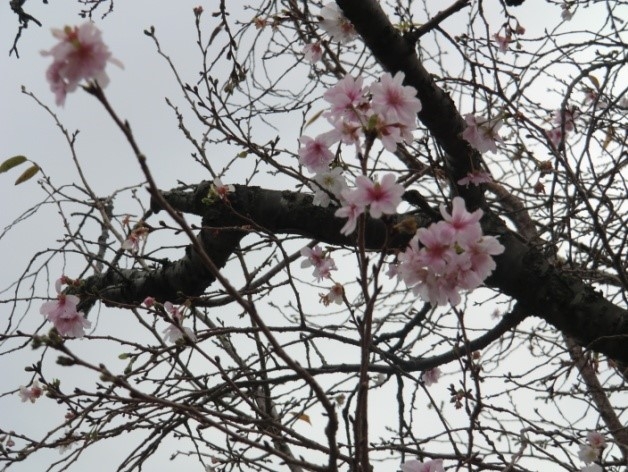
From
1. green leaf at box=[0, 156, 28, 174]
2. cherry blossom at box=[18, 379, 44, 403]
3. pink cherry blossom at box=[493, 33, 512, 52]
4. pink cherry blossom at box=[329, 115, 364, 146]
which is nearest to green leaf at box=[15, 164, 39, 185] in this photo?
green leaf at box=[0, 156, 28, 174]

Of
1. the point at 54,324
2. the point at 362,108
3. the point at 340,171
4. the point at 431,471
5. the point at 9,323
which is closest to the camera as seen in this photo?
the point at 362,108

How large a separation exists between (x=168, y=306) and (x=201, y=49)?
1.05 m

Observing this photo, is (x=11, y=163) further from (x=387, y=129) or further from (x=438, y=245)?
(x=438, y=245)

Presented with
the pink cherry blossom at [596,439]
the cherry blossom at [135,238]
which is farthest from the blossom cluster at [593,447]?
A: the cherry blossom at [135,238]

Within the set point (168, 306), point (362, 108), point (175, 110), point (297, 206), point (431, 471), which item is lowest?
point (431, 471)

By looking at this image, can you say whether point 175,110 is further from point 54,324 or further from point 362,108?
point 362,108

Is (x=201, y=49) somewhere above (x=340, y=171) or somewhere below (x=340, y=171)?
above

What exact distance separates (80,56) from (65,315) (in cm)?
135

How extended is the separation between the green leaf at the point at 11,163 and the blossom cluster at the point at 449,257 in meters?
1.46

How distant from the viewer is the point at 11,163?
199 centimetres

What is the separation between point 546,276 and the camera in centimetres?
206

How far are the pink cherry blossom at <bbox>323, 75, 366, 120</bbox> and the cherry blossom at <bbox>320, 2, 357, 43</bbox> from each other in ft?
2.90

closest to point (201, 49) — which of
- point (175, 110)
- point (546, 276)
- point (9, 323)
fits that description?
point (175, 110)

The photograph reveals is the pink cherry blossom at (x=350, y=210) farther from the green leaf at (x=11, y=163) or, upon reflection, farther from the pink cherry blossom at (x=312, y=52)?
the pink cherry blossom at (x=312, y=52)
